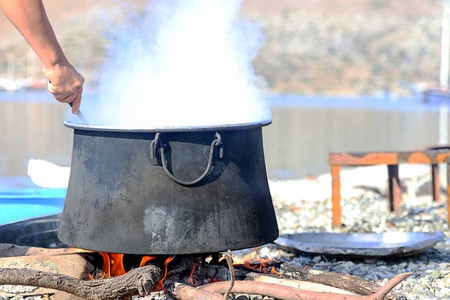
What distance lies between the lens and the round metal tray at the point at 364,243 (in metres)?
4.35

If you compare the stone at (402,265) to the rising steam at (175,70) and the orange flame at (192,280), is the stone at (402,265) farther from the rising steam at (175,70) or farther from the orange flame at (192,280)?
the orange flame at (192,280)

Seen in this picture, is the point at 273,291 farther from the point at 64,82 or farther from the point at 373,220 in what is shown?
the point at 373,220

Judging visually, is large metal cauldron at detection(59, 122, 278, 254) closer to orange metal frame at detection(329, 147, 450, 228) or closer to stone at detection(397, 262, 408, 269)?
stone at detection(397, 262, 408, 269)

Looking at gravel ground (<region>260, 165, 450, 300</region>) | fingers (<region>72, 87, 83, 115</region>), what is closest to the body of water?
gravel ground (<region>260, 165, 450, 300</region>)

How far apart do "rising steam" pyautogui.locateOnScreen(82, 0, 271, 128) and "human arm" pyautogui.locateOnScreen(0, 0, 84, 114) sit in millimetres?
644

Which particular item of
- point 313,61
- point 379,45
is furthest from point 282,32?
point 379,45

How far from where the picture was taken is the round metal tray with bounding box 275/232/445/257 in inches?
171

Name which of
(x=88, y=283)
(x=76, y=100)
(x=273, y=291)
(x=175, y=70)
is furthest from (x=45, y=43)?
(x=273, y=291)

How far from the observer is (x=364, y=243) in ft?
16.0

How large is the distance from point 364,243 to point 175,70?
236 cm

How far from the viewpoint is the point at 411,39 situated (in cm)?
8788

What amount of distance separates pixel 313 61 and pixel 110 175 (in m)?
80.0

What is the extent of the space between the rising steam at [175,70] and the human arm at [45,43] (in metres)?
0.64

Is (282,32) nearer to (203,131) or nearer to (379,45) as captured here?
(379,45)
